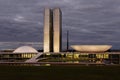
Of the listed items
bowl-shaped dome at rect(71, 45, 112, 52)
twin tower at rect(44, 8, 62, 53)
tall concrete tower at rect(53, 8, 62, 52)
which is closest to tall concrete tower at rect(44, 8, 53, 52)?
twin tower at rect(44, 8, 62, 53)

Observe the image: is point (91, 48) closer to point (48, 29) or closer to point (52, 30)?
point (48, 29)

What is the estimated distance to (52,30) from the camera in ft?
357

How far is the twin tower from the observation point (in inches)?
4092

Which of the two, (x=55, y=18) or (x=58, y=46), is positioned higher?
(x=55, y=18)

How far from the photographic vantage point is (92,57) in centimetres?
7669

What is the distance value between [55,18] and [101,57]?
117 feet

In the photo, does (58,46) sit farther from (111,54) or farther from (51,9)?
(111,54)
